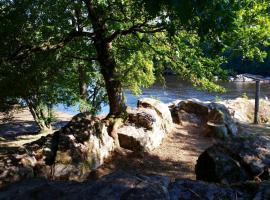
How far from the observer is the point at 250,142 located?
283 inches

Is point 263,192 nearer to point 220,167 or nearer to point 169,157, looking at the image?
point 220,167

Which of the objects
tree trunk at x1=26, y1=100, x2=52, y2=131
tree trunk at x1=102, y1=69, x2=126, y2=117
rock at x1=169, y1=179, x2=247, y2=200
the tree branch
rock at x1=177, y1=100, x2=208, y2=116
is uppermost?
the tree branch

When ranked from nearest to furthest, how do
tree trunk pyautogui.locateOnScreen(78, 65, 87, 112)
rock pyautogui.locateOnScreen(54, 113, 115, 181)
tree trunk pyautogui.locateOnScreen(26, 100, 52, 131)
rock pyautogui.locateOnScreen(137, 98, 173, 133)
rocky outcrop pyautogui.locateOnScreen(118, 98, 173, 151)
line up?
rock pyautogui.locateOnScreen(54, 113, 115, 181) < rocky outcrop pyautogui.locateOnScreen(118, 98, 173, 151) < rock pyautogui.locateOnScreen(137, 98, 173, 133) < tree trunk pyautogui.locateOnScreen(78, 65, 87, 112) < tree trunk pyautogui.locateOnScreen(26, 100, 52, 131)

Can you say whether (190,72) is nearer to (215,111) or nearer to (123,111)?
(123,111)

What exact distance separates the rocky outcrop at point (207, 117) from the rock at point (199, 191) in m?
9.40

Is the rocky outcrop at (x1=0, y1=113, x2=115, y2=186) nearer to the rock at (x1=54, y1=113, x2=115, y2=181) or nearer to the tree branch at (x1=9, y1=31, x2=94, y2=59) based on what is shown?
the rock at (x1=54, y1=113, x2=115, y2=181)

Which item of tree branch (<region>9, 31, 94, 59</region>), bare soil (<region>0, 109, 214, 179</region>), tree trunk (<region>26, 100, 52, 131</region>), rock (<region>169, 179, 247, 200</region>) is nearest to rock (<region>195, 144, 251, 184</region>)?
bare soil (<region>0, 109, 214, 179</region>)

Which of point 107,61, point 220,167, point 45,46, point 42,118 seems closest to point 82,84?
point 42,118

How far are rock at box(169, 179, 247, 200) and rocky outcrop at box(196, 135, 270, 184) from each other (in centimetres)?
244

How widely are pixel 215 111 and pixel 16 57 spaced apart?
9.05m

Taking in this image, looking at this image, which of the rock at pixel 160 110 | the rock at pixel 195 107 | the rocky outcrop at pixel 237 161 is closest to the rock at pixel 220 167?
the rocky outcrop at pixel 237 161

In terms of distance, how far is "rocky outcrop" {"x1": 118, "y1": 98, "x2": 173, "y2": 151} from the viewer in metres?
10.7

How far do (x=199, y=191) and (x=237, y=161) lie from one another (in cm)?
309

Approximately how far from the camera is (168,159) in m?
10.8
